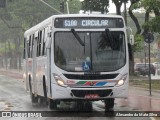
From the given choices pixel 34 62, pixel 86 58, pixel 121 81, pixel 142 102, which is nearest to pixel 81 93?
pixel 86 58

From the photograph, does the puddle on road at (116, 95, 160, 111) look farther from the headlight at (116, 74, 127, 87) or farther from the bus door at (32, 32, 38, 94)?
the bus door at (32, 32, 38, 94)

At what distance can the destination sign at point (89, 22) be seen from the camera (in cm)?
1675

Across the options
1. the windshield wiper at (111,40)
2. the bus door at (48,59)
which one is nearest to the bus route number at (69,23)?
the bus door at (48,59)

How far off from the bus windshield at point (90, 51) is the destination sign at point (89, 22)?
22 centimetres

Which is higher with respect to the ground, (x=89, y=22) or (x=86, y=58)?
(x=89, y=22)

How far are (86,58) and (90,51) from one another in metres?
0.28

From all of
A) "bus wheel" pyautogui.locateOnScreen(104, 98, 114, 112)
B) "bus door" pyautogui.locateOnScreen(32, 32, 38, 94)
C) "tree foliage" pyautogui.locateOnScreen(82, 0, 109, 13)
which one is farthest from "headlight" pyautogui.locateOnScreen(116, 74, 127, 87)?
"tree foliage" pyautogui.locateOnScreen(82, 0, 109, 13)

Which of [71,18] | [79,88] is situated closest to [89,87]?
[79,88]

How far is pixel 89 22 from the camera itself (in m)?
16.9

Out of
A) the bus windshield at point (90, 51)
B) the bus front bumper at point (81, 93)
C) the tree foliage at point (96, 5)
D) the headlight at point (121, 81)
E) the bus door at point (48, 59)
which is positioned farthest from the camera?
the tree foliage at point (96, 5)

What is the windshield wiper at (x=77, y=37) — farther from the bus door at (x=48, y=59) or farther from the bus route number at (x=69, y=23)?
the bus door at (x=48, y=59)

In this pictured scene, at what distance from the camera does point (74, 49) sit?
54.2ft

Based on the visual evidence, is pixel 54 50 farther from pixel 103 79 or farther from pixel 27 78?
pixel 27 78

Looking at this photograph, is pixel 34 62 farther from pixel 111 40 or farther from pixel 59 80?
pixel 111 40
